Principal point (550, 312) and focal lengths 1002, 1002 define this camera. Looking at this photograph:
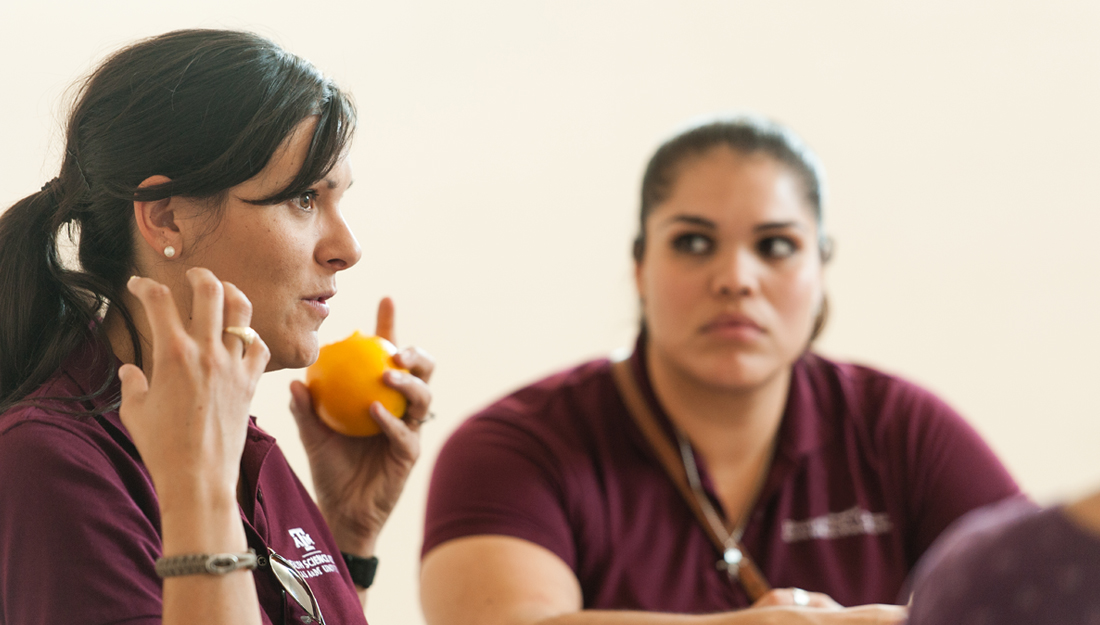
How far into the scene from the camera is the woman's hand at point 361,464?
A: 1434 millimetres

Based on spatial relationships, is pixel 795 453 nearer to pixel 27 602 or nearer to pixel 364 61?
pixel 27 602

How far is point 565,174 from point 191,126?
1660mm

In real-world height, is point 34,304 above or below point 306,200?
below

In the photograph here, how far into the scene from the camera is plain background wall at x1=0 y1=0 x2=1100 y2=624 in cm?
254

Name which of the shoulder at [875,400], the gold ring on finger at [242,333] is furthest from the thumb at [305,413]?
the shoulder at [875,400]

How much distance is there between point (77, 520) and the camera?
89cm

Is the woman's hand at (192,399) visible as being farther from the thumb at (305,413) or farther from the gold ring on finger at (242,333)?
the thumb at (305,413)

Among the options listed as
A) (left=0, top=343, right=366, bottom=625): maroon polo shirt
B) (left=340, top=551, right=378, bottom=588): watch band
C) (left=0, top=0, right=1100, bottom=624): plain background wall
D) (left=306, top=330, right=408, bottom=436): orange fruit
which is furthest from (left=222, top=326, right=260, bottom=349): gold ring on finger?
(left=0, top=0, right=1100, bottom=624): plain background wall

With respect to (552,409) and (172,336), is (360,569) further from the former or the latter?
(172,336)

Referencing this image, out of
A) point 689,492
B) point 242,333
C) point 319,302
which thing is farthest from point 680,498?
point 242,333

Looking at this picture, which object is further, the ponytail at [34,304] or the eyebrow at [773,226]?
the eyebrow at [773,226]

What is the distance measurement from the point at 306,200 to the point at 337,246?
0.06 meters

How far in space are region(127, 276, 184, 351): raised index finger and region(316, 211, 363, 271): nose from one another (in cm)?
25

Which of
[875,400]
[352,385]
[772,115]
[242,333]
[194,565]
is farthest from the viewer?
[772,115]
